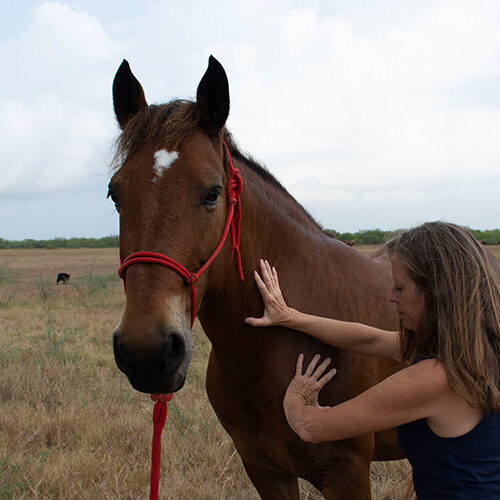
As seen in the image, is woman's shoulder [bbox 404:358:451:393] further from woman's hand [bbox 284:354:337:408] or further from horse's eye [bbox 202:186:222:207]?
horse's eye [bbox 202:186:222:207]

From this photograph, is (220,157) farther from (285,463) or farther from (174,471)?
(174,471)

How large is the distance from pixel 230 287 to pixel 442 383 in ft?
3.00

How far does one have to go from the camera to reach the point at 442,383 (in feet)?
4.93

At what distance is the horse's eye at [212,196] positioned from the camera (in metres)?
1.74

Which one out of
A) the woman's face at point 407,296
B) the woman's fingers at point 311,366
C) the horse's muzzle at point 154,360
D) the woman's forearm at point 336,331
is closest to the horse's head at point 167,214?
the horse's muzzle at point 154,360

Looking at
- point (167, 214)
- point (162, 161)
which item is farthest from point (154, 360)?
point (162, 161)

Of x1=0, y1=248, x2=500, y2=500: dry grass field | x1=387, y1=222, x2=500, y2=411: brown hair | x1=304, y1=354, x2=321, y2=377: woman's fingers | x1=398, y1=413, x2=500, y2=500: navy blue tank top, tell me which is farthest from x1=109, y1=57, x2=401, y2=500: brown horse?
x1=0, y1=248, x2=500, y2=500: dry grass field

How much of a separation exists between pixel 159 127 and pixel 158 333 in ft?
2.72

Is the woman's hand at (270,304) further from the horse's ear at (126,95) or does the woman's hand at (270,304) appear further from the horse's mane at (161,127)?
the horse's ear at (126,95)

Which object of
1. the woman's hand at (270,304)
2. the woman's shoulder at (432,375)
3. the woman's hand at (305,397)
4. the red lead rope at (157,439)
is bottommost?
the red lead rope at (157,439)

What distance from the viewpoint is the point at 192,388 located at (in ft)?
17.6

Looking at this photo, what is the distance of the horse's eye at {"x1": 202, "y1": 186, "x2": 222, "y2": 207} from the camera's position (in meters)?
1.74

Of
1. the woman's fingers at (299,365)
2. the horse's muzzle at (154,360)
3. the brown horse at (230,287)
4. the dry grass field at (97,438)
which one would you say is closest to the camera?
the horse's muzzle at (154,360)

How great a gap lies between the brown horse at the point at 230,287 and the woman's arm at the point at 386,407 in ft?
1.29
